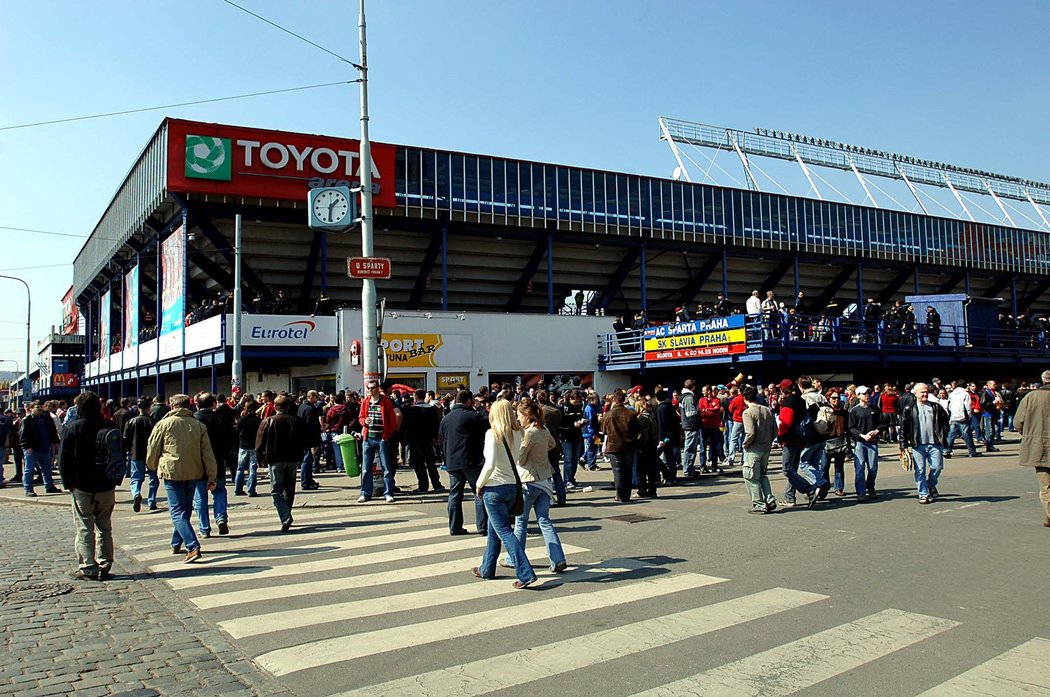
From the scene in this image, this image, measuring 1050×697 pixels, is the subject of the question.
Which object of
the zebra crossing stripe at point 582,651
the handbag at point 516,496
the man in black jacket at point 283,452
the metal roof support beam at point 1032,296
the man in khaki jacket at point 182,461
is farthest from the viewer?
the metal roof support beam at point 1032,296

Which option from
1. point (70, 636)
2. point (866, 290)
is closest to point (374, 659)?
point (70, 636)

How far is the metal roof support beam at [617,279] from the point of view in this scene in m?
38.1

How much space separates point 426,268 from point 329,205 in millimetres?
18413

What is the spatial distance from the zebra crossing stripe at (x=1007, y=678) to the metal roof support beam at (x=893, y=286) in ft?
148

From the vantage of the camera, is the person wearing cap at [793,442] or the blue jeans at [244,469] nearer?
the person wearing cap at [793,442]

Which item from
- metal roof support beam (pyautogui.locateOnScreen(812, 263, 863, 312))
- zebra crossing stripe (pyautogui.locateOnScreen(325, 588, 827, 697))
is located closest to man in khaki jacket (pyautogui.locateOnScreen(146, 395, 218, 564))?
zebra crossing stripe (pyautogui.locateOnScreen(325, 588, 827, 697))

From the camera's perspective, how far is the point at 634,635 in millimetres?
5805

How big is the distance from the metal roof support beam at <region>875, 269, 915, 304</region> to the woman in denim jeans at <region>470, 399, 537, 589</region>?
44.1 m

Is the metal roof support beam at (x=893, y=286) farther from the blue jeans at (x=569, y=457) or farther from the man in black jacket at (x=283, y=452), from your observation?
the man in black jacket at (x=283, y=452)

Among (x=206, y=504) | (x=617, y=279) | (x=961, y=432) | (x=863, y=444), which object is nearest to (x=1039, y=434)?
(x=863, y=444)

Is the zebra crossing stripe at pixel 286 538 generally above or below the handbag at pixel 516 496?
below

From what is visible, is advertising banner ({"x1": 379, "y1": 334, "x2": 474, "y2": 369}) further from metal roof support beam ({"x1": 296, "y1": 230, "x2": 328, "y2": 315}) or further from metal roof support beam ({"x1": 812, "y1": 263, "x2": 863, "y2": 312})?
metal roof support beam ({"x1": 812, "y1": 263, "x2": 863, "y2": 312})

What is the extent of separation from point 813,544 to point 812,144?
45.7 meters

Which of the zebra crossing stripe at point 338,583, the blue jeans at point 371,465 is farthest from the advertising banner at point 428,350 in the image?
the zebra crossing stripe at point 338,583
